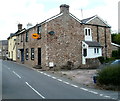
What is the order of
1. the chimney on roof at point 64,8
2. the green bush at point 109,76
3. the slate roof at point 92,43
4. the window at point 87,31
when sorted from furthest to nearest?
the window at point 87,31 < the slate roof at point 92,43 < the chimney on roof at point 64,8 < the green bush at point 109,76

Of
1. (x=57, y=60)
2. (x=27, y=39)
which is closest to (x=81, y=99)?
(x=57, y=60)

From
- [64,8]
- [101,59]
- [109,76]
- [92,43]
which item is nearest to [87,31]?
[92,43]

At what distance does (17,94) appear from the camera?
37.2ft

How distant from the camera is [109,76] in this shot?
1345 cm

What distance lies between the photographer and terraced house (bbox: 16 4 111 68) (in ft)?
87.8

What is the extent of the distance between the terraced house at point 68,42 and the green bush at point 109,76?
12.9 metres

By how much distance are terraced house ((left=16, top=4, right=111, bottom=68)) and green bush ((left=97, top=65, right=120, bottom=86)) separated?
12912mm

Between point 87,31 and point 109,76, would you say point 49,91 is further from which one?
point 87,31

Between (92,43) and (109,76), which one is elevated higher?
(92,43)

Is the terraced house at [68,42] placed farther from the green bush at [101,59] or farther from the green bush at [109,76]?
the green bush at [109,76]

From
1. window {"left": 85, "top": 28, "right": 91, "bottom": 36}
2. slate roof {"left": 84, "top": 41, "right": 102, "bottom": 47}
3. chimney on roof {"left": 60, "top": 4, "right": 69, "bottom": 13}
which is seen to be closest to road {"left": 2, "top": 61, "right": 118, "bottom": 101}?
slate roof {"left": 84, "top": 41, "right": 102, "bottom": 47}

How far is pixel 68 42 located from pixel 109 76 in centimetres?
1495

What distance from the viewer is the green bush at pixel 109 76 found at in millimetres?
13242

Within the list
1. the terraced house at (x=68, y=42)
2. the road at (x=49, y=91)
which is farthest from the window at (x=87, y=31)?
the road at (x=49, y=91)
